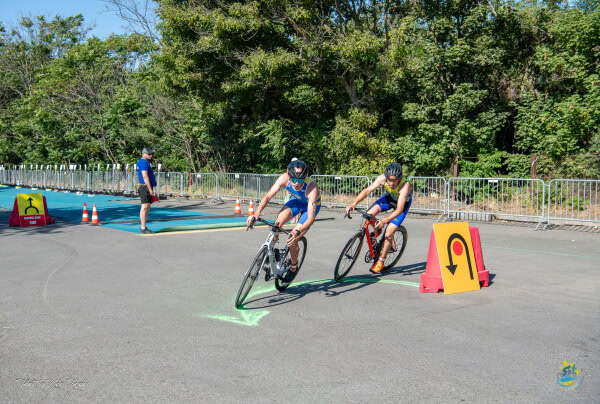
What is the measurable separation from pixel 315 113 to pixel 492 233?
1587 cm

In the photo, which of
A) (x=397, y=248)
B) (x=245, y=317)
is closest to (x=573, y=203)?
(x=397, y=248)

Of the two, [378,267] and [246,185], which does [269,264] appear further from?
[246,185]

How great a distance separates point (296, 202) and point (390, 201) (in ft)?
5.88

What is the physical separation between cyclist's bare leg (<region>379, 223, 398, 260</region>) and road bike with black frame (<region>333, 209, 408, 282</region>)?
58 millimetres

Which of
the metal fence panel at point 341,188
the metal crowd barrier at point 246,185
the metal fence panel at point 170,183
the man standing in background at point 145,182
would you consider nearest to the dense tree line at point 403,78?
the metal fence panel at point 341,188

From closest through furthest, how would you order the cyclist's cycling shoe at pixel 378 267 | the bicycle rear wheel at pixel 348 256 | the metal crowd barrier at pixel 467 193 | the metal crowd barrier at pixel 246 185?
the bicycle rear wheel at pixel 348 256 < the cyclist's cycling shoe at pixel 378 267 < the metal crowd barrier at pixel 467 193 < the metal crowd barrier at pixel 246 185

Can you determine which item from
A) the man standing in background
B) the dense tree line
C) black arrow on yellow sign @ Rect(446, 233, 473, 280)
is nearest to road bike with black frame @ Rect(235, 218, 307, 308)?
black arrow on yellow sign @ Rect(446, 233, 473, 280)

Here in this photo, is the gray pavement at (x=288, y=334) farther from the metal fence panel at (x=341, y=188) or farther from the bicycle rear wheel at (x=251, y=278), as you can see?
the metal fence panel at (x=341, y=188)

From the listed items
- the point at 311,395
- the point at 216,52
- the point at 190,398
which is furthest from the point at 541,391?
the point at 216,52

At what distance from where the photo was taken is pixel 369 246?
8398 millimetres

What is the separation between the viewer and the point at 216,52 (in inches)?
950

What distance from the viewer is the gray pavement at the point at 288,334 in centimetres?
417

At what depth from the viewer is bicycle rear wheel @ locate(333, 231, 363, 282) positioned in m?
7.96

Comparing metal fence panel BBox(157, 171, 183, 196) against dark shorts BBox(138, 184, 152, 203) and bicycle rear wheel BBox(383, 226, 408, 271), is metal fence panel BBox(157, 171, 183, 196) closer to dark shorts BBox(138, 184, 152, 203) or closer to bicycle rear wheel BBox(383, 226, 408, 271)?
dark shorts BBox(138, 184, 152, 203)
